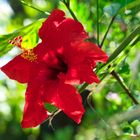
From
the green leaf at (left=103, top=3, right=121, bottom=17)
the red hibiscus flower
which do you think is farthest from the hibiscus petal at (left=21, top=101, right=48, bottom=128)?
the green leaf at (left=103, top=3, right=121, bottom=17)

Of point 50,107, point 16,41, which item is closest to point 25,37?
point 16,41

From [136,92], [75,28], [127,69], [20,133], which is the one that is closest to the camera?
[75,28]

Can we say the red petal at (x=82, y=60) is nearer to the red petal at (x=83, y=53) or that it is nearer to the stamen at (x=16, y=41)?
the red petal at (x=83, y=53)

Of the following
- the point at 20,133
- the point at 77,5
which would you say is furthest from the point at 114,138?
the point at 20,133

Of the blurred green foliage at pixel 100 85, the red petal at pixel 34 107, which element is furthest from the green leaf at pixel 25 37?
the red petal at pixel 34 107

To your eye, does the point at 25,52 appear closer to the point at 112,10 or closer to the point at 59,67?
the point at 59,67

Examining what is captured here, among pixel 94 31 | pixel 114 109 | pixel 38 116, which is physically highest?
pixel 38 116

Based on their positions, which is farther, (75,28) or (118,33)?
(118,33)

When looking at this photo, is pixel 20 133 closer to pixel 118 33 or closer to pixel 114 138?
pixel 118 33
